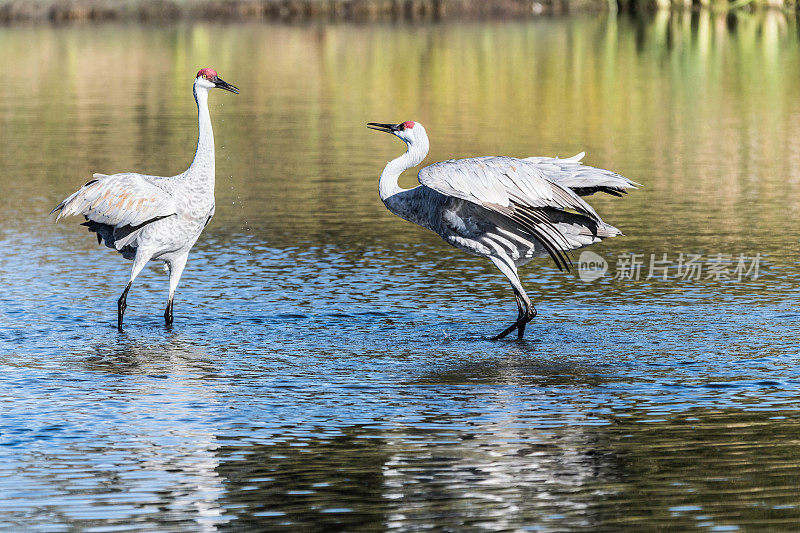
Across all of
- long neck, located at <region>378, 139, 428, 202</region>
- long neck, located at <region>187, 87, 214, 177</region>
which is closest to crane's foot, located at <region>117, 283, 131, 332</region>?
long neck, located at <region>187, 87, 214, 177</region>

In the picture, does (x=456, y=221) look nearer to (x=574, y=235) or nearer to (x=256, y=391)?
(x=574, y=235)

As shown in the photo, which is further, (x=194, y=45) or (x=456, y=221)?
(x=194, y=45)

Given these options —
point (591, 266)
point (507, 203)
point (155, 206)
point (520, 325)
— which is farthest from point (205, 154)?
point (591, 266)

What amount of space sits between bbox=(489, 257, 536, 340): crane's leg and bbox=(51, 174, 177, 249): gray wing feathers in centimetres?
334

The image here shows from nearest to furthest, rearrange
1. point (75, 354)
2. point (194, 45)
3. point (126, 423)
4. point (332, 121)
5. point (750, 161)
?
point (126, 423) → point (75, 354) → point (750, 161) → point (332, 121) → point (194, 45)

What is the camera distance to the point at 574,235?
43.2ft

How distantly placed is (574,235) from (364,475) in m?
5.33

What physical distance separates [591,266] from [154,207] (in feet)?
18.0

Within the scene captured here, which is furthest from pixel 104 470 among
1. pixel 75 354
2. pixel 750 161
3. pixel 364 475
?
pixel 750 161

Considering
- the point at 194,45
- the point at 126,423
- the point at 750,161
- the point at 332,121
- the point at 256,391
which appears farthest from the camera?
the point at 194,45

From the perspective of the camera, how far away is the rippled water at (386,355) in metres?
8.12

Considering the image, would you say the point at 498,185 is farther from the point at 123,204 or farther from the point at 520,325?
the point at 123,204

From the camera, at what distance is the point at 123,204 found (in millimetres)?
13086

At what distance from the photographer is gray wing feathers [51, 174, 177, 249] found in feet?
42.7
